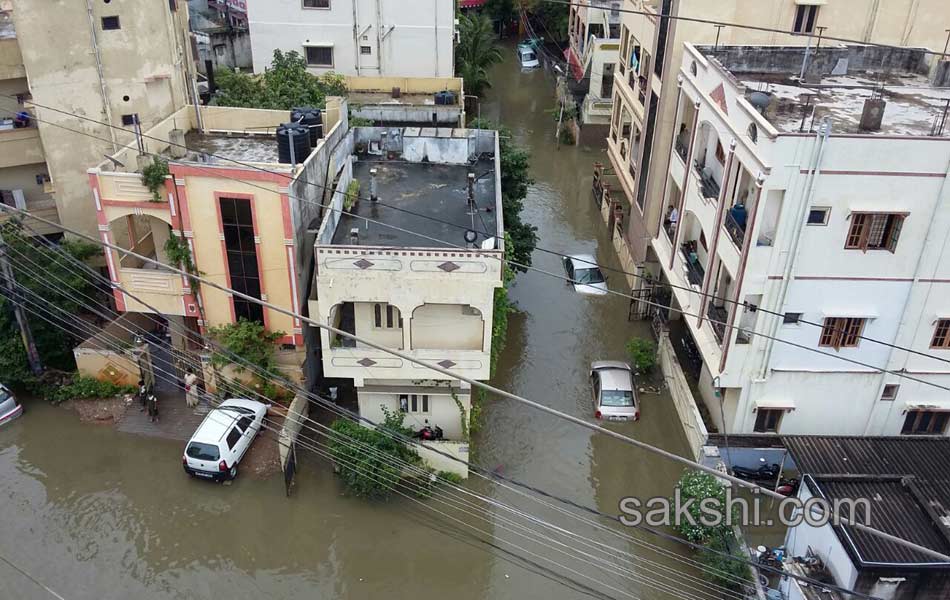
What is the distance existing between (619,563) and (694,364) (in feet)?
27.6

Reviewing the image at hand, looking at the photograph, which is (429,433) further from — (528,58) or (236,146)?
(528,58)

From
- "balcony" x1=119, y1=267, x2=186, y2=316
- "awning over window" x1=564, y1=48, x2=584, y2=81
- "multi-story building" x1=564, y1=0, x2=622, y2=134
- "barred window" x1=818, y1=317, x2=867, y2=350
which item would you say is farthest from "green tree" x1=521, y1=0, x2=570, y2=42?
"balcony" x1=119, y1=267, x2=186, y2=316

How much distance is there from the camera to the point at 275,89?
3066 centimetres

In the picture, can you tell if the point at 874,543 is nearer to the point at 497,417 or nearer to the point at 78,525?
the point at 497,417

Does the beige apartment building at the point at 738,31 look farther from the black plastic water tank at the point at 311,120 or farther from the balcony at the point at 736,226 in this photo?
the black plastic water tank at the point at 311,120

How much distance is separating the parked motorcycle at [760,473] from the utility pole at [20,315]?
69.3ft

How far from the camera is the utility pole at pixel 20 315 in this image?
22797mm

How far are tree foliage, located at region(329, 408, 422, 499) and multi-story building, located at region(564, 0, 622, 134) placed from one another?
28255 millimetres

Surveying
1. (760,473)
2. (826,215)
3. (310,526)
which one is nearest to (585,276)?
(760,473)

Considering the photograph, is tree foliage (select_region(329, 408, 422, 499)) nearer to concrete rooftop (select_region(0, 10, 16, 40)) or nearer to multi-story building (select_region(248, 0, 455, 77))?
concrete rooftop (select_region(0, 10, 16, 40))

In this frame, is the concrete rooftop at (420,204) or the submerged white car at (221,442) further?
the concrete rooftop at (420,204)

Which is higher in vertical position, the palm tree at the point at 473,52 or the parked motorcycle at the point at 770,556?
the palm tree at the point at 473,52

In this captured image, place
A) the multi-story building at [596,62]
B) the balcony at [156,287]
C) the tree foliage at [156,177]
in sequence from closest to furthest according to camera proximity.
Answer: the tree foliage at [156,177] → the balcony at [156,287] → the multi-story building at [596,62]

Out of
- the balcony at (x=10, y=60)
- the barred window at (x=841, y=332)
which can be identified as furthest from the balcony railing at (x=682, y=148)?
the balcony at (x=10, y=60)
